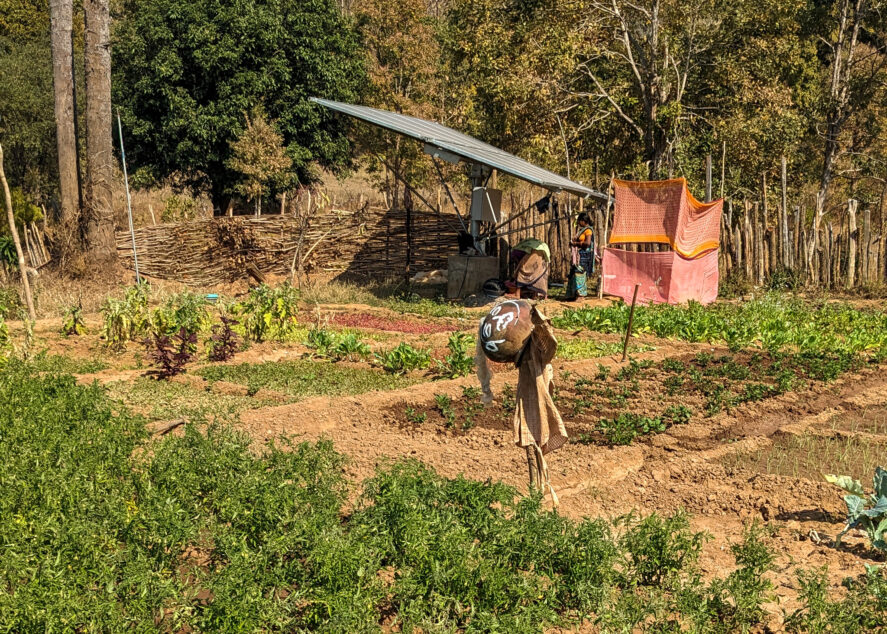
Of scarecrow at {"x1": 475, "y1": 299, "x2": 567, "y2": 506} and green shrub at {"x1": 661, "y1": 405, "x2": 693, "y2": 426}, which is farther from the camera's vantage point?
green shrub at {"x1": 661, "y1": 405, "x2": 693, "y2": 426}

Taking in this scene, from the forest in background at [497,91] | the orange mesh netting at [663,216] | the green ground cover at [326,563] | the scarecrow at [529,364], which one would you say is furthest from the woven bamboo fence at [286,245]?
the green ground cover at [326,563]

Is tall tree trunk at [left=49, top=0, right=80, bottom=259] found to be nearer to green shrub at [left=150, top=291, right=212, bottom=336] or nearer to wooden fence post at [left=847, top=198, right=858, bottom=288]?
green shrub at [left=150, top=291, right=212, bottom=336]

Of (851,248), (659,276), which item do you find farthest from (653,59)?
(659,276)

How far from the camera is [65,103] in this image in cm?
1875

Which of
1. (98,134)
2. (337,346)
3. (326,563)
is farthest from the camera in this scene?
(98,134)

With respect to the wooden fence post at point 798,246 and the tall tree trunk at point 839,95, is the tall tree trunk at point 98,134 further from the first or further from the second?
the tall tree trunk at point 839,95

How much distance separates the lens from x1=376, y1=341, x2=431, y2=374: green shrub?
10734 mm

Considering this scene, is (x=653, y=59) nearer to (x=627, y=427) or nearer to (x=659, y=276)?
(x=659, y=276)

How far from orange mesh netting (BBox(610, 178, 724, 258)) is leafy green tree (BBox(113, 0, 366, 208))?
39.0 feet

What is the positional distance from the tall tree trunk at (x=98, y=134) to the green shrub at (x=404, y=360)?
30.4 ft

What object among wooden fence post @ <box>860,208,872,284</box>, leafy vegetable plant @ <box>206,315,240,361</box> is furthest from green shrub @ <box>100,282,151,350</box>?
wooden fence post @ <box>860,208,872,284</box>

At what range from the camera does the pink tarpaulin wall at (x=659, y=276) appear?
15481mm

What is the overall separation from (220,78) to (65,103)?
6.51 m

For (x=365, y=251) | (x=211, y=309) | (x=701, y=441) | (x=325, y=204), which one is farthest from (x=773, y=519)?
(x=325, y=204)
